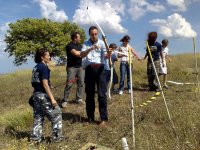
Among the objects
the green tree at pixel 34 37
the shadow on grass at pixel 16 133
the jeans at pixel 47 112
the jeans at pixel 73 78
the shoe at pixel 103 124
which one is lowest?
the shadow on grass at pixel 16 133

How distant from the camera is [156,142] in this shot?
616 centimetres

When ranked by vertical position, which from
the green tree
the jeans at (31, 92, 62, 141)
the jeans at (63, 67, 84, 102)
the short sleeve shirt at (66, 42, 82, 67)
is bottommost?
the jeans at (31, 92, 62, 141)

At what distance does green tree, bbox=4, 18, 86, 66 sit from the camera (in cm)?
4303

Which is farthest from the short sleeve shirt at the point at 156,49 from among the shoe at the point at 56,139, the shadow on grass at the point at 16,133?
the shoe at the point at 56,139

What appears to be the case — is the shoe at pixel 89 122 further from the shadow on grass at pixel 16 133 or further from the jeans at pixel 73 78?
the jeans at pixel 73 78

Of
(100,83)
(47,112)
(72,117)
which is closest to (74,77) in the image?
(72,117)

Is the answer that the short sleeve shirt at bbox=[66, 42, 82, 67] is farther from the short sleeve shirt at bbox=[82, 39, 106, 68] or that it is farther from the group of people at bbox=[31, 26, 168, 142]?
the short sleeve shirt at bbox=[82, 39, 106, 68]

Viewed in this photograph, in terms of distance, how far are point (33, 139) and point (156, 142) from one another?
254cm

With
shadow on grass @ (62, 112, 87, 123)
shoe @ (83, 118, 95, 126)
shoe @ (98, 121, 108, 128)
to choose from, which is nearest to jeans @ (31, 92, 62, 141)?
shoe @ (98, 121, 108, 128)

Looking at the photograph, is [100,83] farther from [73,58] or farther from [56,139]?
[73,58]

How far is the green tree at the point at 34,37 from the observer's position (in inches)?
1694

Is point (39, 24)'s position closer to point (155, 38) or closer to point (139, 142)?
point (155, 38)

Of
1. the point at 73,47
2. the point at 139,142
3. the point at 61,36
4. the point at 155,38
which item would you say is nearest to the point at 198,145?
the point at 139,142

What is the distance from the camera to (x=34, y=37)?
145 feet
